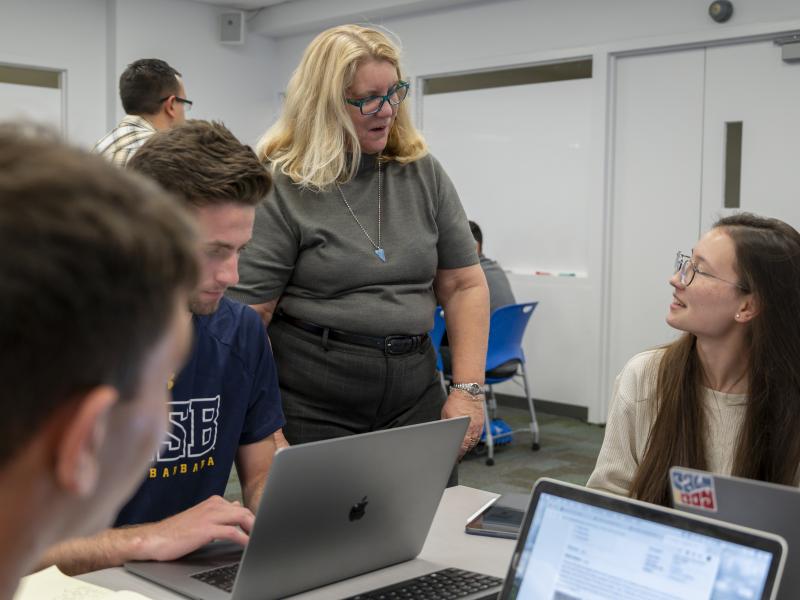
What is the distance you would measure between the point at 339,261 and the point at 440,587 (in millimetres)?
955

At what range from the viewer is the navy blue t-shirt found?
167cm

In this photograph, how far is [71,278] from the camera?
1.63 feet

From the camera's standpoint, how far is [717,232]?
76.3 inches

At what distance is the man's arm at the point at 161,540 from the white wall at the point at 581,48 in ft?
14.8

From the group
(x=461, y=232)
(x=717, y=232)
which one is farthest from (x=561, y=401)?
(x=717, y=232)

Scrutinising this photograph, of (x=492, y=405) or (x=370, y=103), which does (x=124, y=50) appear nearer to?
(x=492, y=405)

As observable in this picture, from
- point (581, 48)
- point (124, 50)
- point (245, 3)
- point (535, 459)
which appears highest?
point (245, 3)

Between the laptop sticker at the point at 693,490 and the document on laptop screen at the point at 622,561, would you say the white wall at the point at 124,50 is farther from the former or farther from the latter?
the laptop sticker at the point at 693,490

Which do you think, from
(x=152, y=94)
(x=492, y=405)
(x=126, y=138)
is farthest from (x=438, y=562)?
(x=492, y=405)

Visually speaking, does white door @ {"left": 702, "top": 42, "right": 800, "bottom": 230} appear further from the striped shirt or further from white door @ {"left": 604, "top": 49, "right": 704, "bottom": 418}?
the striped shirt

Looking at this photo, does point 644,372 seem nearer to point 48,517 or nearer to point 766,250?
point 766,250

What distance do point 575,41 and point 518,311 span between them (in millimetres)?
1942

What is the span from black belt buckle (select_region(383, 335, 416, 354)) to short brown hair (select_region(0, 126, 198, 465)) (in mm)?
1682

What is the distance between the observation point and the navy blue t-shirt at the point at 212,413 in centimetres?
167
